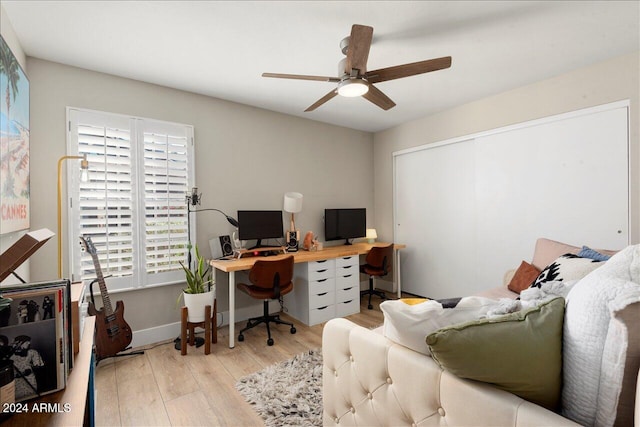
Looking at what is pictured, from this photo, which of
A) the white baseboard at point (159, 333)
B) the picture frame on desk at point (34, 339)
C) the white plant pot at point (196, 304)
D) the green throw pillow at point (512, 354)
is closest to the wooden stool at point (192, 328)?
the white plant pot at point (196, 304)

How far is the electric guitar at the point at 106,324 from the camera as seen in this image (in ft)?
7.84

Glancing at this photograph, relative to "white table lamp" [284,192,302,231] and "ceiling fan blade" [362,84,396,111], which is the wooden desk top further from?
"ceiling fan blade" [362,84,396,111]

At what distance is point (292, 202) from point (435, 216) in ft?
6.42

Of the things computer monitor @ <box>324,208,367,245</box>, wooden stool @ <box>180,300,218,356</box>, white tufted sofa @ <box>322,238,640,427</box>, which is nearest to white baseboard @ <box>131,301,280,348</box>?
wooden stool @ <box>180,300,218,356</box>

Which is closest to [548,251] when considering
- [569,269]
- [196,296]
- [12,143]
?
[569,269]

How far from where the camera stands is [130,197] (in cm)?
278

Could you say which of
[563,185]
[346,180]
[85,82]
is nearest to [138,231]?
[85,82]

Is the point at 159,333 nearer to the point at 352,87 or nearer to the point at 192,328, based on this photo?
the point at 192,328

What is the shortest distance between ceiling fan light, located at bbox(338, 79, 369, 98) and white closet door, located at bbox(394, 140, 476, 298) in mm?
2165

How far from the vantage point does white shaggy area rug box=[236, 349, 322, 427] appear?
1823mm

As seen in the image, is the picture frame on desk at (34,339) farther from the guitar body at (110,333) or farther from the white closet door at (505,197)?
the white closet door at (505,197)

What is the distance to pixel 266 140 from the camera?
371cm

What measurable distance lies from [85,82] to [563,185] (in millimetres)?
4523

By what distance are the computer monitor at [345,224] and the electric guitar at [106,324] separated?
8.24ft
